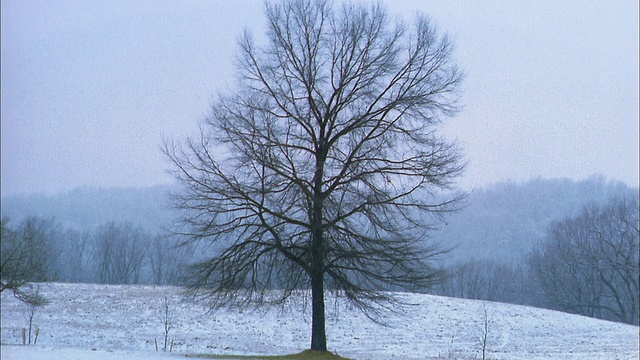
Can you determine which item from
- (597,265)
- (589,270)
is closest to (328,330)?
(597,265)

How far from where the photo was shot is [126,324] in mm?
38344

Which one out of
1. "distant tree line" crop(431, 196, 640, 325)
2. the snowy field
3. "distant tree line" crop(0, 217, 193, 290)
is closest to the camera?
the snowy field

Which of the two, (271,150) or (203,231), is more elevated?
(271,150)

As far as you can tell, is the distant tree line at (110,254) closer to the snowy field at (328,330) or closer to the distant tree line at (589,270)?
the snowy field at (328,330)

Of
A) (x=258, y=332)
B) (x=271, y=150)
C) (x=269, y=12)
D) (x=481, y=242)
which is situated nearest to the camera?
(x=271, y=150)

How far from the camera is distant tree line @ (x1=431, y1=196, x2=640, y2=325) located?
235ft

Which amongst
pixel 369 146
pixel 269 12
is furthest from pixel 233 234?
pixel 269 12

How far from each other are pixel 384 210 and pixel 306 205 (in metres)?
2.39

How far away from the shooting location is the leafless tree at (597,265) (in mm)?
71438

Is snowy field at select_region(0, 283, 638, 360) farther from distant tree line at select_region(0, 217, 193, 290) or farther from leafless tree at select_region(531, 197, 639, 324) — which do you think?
distant tree line at select_region(0, 217, 193, 290)

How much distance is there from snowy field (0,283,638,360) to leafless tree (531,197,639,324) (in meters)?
29.1

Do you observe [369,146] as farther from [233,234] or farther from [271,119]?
[233,234]

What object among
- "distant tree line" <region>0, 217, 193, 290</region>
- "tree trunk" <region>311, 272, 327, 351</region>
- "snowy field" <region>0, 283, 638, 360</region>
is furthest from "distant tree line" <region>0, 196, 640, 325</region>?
"tree trunk" <region>311, 272, 327, 351</region>

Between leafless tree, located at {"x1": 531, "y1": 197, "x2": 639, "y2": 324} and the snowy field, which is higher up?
leafless tree, located at {"x1": 531, "y1": 197, "x2": 639, "y2": 324}
